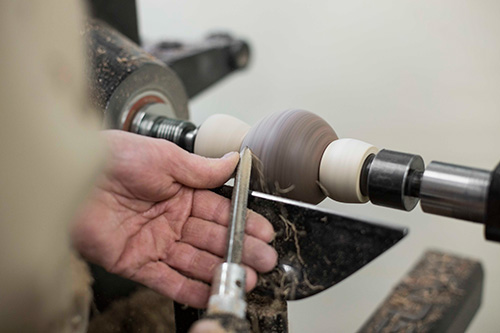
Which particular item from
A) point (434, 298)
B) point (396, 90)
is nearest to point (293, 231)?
point (434, 298)

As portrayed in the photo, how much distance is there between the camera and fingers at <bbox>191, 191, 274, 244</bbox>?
0.61m

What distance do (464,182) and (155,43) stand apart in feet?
3.09

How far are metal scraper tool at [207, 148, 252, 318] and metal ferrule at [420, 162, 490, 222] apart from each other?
0.70ft

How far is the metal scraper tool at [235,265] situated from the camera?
0.48 metres

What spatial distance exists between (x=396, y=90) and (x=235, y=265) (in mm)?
1223

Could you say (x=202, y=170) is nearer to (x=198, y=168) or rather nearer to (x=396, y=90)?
(x=198, y=168)

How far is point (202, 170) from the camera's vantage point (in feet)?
2.16

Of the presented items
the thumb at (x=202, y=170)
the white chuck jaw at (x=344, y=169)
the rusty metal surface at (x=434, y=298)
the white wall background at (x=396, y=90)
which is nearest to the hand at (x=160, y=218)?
the thumb at (x=202, y=170)

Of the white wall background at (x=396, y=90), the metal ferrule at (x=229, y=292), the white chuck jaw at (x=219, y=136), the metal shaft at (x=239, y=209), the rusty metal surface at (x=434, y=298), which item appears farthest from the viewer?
the white wall background at (x=396, y=90)

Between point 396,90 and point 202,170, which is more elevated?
point 202,170

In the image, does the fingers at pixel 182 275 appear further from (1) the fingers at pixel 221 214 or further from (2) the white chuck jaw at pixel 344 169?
(2) the white chuck jaw at pixel 344 169

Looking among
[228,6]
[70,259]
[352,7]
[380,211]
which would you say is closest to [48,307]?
[70,259]

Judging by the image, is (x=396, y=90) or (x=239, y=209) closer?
(x=239, y=209)

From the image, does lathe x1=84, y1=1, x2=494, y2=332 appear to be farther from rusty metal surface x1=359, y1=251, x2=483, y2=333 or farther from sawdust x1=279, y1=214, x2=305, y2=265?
rusty metal surface x1=359, y1=251, x2=483, y2=333
